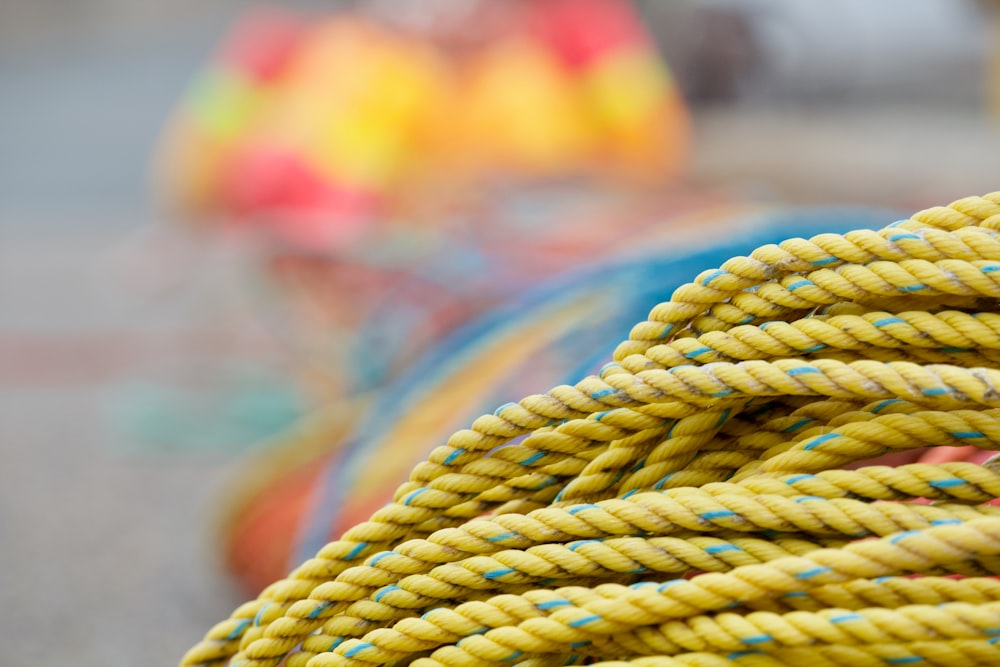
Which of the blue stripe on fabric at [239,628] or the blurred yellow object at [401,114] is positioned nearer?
the blue stripe on fabric at [239,628]

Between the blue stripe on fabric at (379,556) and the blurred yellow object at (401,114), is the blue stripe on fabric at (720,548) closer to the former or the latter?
the blue stripe on fabric at (379,556)

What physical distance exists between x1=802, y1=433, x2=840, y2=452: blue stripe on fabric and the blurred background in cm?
35

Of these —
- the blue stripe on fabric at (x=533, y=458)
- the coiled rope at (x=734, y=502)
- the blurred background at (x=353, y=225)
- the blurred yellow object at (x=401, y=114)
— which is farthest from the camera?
the blurred yellow object at (x=401, y=114)

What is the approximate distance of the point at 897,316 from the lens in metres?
0.56

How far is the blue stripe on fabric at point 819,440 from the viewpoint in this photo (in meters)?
0.55

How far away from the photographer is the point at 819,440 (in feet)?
1.82

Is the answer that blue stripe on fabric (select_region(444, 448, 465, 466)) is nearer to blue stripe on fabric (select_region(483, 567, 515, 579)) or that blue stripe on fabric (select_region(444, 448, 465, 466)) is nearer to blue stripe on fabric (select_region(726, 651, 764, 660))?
blue stripe on fabric (select_region(483, 567, 515, 579))

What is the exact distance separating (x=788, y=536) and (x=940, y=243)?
0.53 feet

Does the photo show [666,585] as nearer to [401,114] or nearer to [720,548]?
[720,548]

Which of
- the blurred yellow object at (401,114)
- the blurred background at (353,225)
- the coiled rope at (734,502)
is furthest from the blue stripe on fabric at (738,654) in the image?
→ the blurred yellow object at (401,114)

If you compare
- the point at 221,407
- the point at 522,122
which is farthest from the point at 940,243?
the point at 522,122

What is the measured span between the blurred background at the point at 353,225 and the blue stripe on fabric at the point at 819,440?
0.35 meters

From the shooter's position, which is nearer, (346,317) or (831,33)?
(346,317)

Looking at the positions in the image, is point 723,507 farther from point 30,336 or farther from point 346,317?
point 30,336
